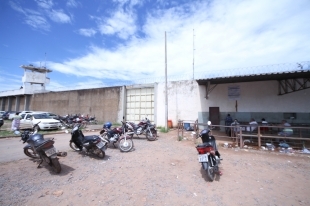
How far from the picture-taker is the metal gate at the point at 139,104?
14.1 m

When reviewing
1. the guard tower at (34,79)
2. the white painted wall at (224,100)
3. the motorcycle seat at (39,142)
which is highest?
the guard tower at (34,79)

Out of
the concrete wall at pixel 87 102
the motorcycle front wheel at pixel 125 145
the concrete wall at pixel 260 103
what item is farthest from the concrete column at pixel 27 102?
the concrete wall at pixel 260 103

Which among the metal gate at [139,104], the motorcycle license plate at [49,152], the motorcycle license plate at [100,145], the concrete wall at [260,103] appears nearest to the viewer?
the motorcycle license plate at [49,152]

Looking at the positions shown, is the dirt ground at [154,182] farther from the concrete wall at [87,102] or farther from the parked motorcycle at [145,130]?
the concrete wall at [87,102]

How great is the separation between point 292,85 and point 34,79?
36.1 metres

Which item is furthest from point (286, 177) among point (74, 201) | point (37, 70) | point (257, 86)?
point (37, 70)

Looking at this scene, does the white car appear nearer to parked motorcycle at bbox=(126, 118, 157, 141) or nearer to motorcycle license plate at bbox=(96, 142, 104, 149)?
parked motorcycle at bbox=(126, 118, 157, 141)

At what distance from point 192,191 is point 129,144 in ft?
11.5

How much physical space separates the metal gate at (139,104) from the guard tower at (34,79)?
1978 cm

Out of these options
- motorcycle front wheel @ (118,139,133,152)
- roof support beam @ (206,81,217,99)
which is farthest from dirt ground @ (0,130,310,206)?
roof support beam @ (206,81,217,99)

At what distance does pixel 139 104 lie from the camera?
575 inches

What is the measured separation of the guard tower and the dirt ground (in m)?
27.4

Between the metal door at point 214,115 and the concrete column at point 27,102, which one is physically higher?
the concrete column at point 27,102

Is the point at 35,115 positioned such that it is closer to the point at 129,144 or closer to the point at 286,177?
the point at 129,144
